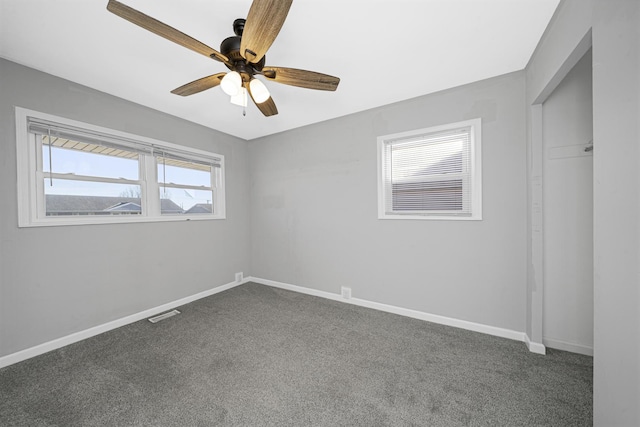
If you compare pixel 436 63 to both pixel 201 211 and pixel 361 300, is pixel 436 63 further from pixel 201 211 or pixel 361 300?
pixel 201 211

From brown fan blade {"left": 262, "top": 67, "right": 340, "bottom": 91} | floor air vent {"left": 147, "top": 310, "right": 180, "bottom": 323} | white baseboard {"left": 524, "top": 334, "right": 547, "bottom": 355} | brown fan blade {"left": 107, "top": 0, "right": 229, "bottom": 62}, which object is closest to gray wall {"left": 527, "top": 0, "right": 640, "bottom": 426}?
white baseboard {"left": 524, "top": 334, "right": 547, "bottom": 355}

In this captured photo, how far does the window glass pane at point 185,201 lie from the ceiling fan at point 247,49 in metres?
1.63

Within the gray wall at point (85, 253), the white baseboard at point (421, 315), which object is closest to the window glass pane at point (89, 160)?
the gray wall at point (85, 253)

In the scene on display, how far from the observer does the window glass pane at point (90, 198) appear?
6.98 ft

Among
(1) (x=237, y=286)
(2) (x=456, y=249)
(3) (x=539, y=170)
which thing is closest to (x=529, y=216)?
(3) (x=539, y=170)

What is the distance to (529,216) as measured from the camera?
2020 millimetres

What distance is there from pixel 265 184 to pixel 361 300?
7.55 ft

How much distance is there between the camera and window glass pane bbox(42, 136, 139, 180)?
6.98 feet

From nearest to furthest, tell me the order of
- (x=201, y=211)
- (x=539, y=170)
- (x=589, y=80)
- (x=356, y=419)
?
(x=356, y=419) < (x=589, y=80) < (x=539, y=170) < (x=201, y=211)

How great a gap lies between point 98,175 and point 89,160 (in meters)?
0.16

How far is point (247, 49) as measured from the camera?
4.38ft

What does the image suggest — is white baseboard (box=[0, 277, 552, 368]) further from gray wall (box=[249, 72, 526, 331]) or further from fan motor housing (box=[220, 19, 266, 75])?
fan motor housing (box=[220, 19, 266, 75])

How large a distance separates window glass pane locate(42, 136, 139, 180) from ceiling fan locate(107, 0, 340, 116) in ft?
4.39

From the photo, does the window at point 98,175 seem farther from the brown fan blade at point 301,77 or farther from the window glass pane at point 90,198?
the brown fan blade at point 301,77
